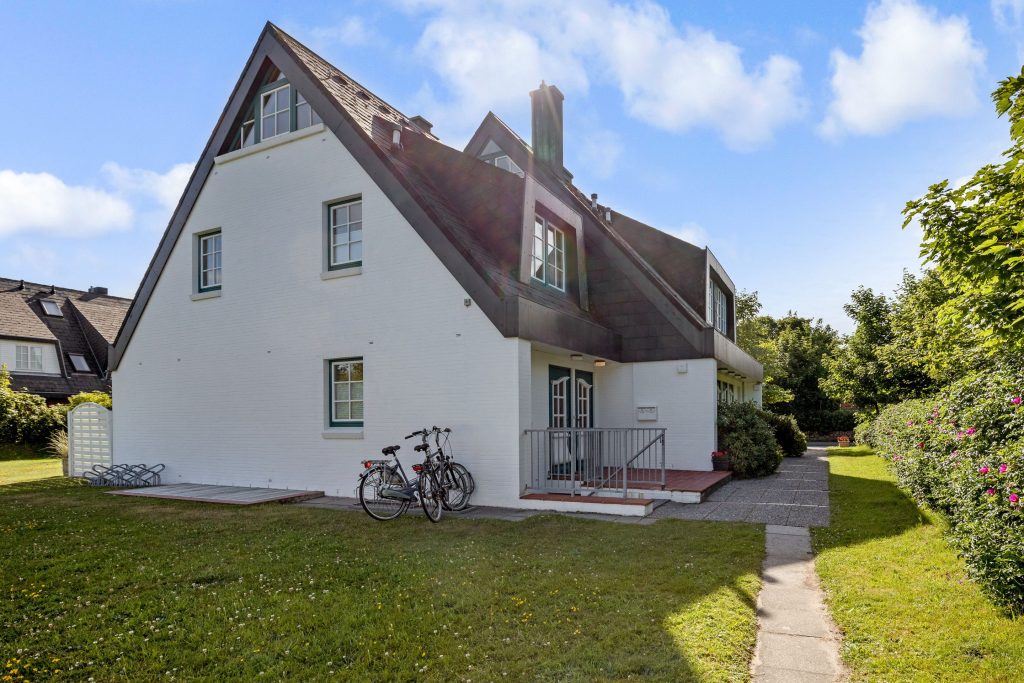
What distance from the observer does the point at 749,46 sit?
7.89 metres

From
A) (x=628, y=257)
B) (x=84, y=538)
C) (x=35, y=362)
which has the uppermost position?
Answer: (x=628, y=257)

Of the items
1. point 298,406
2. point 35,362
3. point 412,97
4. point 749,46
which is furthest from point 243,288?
point 35,362

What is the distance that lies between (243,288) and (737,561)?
433 inches

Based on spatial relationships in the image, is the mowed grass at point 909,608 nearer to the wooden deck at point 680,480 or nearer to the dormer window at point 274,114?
the wooden deck at point 680,480

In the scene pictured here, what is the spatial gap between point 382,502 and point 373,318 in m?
3.33

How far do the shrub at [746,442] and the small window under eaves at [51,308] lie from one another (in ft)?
114

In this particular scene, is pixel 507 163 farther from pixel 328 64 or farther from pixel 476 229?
pixel 476 229

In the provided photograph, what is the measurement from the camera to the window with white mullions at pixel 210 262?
46.7 ft

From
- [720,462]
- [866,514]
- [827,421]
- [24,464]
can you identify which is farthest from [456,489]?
[827,421]

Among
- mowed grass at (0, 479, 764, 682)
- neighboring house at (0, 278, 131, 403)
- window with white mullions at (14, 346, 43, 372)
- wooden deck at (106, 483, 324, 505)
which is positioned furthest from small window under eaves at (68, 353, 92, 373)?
mowed grass at (0, 479, 764, 682)

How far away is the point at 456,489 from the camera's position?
408 inches

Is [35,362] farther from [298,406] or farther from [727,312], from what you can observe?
[727,312]

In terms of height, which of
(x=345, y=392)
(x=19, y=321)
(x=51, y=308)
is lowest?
(x=345, y=392)

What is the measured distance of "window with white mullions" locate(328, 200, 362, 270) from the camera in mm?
12344
